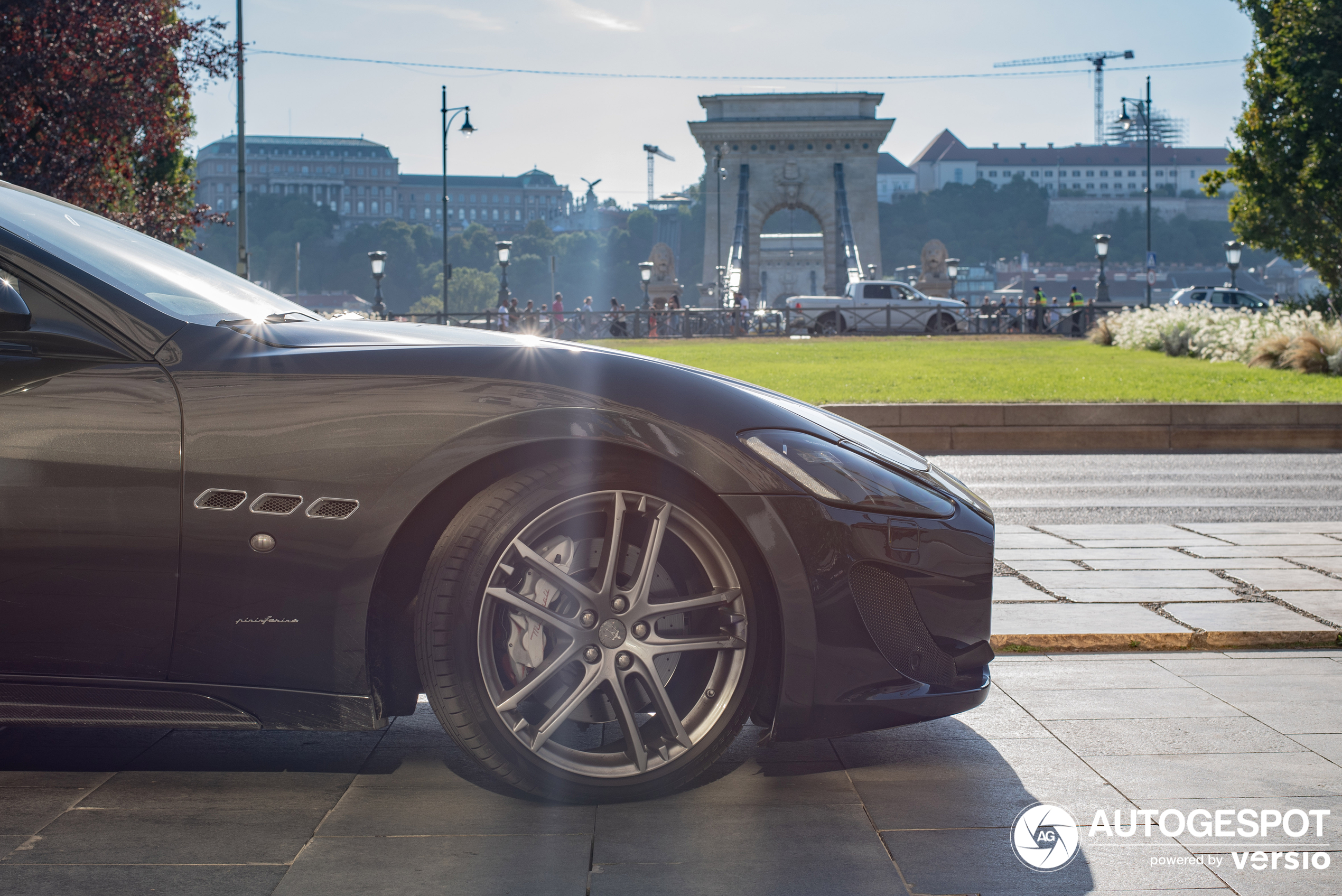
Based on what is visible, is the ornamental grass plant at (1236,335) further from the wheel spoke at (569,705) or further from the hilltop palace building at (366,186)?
the hilltop palace building at (366,186)

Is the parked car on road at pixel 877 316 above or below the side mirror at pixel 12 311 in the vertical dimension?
above

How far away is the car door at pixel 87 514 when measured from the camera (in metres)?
2.62

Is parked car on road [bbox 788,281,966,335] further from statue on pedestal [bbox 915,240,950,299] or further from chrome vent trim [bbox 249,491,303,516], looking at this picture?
chrome vent trim [bbox 249,491,303,516]

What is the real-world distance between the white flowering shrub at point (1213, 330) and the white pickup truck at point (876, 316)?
11212 mm

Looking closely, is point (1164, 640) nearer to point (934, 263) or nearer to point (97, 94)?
point (97, 94)

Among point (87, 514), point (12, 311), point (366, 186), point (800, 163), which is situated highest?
point (366, 186)

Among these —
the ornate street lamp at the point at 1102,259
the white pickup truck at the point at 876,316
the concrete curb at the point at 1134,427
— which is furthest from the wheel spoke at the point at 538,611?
the ornate street lamp at the point at 1102,259

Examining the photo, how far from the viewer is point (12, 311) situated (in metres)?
2.59

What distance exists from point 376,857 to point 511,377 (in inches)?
41.2

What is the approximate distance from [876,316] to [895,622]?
40.1 metres

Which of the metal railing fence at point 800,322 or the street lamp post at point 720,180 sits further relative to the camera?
the street lamp post at point 720,180

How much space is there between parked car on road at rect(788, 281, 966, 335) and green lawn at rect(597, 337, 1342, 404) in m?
11.3

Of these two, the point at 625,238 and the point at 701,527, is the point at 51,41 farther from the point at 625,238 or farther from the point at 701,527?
the point at 625,238

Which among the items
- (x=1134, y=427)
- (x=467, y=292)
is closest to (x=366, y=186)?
(x=467, y=292)
